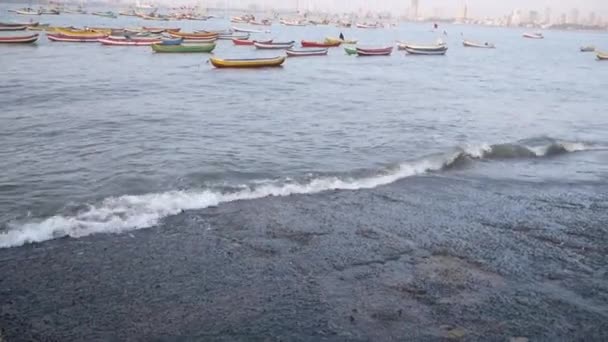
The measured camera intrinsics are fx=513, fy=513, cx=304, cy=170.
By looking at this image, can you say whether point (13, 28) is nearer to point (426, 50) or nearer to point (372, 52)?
point (372, 52)

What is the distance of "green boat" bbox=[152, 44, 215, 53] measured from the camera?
164ft

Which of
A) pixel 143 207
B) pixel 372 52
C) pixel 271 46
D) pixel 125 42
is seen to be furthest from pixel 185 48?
pixel 143 207

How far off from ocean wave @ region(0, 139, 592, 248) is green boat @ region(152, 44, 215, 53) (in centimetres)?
4026

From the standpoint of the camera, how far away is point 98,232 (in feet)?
30.2

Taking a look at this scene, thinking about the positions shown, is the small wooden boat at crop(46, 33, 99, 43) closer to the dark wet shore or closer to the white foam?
the white foam

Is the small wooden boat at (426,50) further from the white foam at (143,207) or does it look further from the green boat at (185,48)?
the white foam at (143,207)

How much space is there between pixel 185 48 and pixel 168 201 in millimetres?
43014

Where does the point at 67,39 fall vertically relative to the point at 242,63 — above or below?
above

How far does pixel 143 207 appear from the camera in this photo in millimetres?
10570

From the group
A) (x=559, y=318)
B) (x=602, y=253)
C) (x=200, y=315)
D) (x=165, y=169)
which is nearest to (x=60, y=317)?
(x=200, y=315)

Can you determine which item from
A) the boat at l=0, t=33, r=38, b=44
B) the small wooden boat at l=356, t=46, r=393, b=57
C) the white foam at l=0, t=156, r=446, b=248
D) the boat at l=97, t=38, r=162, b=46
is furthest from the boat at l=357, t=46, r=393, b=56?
the white foam at l=0, t=156, r=446, b=248

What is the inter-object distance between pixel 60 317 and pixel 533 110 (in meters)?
24.6

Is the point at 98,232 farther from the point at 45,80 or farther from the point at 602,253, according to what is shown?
the point at 45,80

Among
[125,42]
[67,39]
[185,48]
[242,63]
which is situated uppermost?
[67,39]
